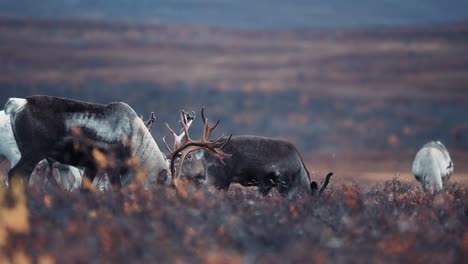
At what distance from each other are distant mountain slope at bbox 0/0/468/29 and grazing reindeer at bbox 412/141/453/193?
87.4 meters

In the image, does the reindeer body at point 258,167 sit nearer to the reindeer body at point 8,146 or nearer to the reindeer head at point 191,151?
the reindeer head at point 191,151

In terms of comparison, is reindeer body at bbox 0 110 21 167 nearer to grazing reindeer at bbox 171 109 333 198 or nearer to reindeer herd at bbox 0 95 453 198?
reindeer herd at bbox 0 95 453 198

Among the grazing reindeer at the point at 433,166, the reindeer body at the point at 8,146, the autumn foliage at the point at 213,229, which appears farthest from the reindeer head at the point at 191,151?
the grazing reindeer at the point at 433,166

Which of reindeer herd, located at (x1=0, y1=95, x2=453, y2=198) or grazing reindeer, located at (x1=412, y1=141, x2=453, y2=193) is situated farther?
grazing reindeer, located at (x1=412, y1=141, x2=453, y2=193)

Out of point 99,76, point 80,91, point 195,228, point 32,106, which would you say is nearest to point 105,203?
point 195,228

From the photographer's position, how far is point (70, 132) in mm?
12469

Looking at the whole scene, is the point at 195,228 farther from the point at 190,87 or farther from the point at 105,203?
the point at 190,87

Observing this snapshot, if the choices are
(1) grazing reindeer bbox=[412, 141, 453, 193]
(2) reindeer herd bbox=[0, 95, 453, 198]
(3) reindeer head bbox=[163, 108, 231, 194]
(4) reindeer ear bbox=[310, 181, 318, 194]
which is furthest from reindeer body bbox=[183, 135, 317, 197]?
(1) grazing reindeer bbox=[412, 141, 453, 193]

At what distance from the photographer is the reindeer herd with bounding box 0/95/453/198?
12.2 meters

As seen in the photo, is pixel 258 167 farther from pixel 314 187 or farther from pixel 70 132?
pixel 70 132

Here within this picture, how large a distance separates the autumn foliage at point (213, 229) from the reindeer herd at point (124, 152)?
114 cm

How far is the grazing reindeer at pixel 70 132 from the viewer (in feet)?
40.0

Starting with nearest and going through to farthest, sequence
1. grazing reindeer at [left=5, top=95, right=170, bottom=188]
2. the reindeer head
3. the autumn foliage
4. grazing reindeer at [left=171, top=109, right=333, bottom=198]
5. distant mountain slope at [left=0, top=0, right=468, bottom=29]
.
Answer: the autumn foliage < grazing reindeer at [left=5, top=95, right=170, bottom=188] < the reindeer head < grazing reindeer at [left=171, top=109, right=333, bottom=198] < distant mountain slope at [left=0, top=0, right=468, bottom=29]

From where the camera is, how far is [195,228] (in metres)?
9.09
